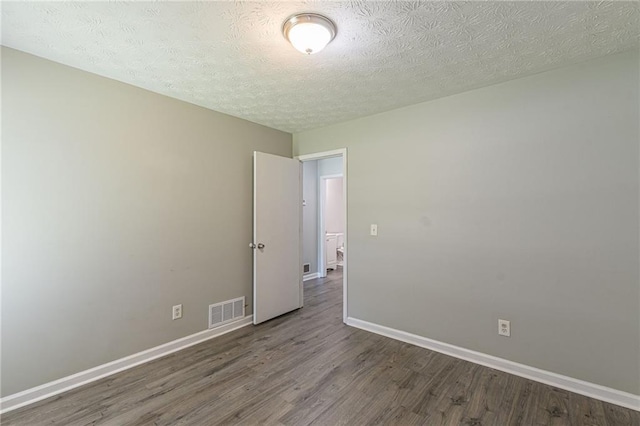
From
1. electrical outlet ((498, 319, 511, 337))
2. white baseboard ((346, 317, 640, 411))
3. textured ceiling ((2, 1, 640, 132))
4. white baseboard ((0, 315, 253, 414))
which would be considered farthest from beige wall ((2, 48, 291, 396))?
electrical outlet ((498, 319, 511, 337))

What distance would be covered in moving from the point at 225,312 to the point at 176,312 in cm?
53

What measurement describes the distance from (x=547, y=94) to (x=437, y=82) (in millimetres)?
808

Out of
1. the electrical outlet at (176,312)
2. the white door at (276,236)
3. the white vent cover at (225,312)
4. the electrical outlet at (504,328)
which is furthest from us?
the white door at (276,236)

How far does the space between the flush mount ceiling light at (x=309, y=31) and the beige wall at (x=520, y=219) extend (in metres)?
1.52

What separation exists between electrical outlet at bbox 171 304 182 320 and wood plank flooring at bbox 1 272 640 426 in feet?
1.08

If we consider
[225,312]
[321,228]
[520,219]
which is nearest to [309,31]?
[520,219]

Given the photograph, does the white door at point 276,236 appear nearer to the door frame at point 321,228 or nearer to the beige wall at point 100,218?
the beige wall at point 100,218

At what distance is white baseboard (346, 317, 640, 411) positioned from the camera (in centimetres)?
194

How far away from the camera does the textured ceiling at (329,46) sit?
152 centimetres

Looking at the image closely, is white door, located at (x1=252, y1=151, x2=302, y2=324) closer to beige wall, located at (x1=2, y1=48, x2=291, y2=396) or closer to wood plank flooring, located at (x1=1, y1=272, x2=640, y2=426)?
beige wall, located at (x1=2, y1=48, x2=291, y2=396)

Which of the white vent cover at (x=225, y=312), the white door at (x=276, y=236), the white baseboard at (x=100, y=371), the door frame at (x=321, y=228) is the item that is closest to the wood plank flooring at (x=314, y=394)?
the white baseboard at (x=100, y=371)

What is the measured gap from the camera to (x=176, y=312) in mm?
2730

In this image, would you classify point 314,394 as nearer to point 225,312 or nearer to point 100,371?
point 225,312

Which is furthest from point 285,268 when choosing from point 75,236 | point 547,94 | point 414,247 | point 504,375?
point 547,94
